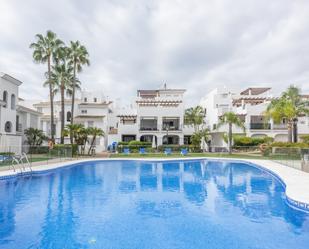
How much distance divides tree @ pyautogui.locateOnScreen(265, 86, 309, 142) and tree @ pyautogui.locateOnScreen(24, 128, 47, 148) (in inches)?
1248

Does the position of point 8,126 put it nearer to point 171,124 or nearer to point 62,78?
point 62,78

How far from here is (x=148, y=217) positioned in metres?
7.64

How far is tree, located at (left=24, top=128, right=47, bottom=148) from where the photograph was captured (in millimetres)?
30422

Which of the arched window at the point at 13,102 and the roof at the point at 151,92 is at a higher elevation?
the roof at the point at 151,92

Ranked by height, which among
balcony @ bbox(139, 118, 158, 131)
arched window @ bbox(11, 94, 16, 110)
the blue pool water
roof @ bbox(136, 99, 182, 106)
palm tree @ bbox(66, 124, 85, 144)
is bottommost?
the blue pool water

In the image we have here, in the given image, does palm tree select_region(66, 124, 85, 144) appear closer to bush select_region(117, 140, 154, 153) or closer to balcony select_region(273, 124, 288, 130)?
bush select_region(117, 140, 154, 153)

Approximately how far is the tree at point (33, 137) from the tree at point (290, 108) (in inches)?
1248

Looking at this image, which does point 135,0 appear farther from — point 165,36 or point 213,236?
point 213,236

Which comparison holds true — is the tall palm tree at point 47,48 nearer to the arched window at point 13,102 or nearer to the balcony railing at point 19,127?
the arched window at point 13,102

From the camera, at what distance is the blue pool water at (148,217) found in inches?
228

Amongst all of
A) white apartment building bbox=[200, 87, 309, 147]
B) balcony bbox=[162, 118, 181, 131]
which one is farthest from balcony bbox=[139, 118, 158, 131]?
white apartment building bbox=[200, 87, 309, 147]

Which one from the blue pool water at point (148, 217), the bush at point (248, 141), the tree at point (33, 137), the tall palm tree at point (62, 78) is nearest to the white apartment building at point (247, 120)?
the bush at point (248, 141)

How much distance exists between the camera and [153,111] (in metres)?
39.2

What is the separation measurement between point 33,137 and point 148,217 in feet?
92.6
